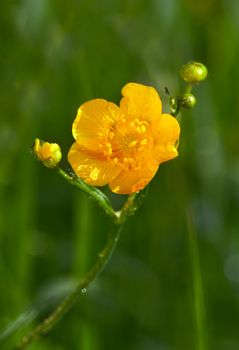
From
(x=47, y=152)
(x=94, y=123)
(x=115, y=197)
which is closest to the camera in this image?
(x=47, y=152)

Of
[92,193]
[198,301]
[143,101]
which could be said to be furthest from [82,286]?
[143,101]

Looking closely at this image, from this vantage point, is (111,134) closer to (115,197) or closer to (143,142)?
(143,142)

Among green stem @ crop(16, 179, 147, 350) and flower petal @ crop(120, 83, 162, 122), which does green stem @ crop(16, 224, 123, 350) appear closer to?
green stem @ crop(16, 179, 147, 350)

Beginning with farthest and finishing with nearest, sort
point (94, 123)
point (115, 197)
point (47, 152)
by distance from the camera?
point (115, 197)
point (94, 123)
point (47, 152)

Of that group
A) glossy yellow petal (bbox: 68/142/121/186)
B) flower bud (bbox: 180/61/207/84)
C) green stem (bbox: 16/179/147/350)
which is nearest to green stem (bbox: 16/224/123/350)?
green stem (bbox: 16/179/147/350)

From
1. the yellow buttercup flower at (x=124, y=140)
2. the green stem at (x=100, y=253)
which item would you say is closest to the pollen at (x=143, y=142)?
the yellow buttercup flower at (x=124, y=140)

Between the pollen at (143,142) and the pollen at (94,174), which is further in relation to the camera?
the pollen at (143,142)

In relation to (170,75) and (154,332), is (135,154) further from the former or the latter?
(170,75)

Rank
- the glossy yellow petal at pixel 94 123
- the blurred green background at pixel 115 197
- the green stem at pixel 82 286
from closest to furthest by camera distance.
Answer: the green stem at pixel 82 286, the glossy yellow petal at pixel 94 123, the blurred green background at pixel 115 197

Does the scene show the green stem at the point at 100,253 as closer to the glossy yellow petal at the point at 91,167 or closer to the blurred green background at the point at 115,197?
the glossy yellow petal at the point at 91,167
